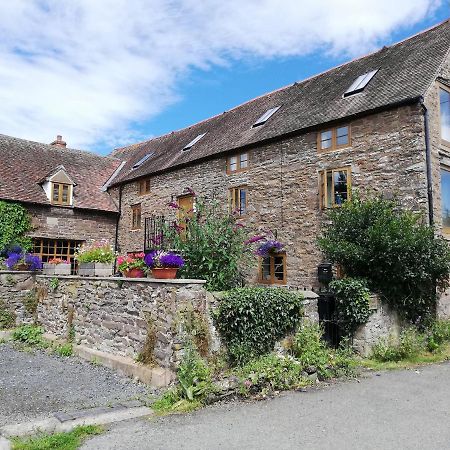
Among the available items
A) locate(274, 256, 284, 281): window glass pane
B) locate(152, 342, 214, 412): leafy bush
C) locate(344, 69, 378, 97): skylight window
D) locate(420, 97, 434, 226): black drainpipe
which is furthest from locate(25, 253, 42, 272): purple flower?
locate(420, 97, 434, 226): black drainpipe

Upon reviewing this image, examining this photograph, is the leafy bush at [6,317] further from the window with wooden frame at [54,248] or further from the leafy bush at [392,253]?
the leafy bush at [392,253]

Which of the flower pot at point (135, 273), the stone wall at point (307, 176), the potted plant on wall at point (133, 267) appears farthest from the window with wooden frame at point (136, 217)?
the flower pot at point (135, 273)

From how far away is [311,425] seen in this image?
5457 millimetres

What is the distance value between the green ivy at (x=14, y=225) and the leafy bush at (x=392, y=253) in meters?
13.1

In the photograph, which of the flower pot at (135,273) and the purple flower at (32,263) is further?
the purple flower at (32,263)

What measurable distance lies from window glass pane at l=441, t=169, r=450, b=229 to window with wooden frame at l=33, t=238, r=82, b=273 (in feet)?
50.9

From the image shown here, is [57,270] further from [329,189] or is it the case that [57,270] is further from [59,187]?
[329,189]

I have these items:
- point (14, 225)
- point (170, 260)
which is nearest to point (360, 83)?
point (170, 260)

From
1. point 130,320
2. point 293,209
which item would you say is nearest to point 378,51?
point 293,209

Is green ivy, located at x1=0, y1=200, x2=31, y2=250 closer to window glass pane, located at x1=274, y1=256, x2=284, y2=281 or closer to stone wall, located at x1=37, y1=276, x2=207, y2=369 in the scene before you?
stone wall, located at x1=37, y1=276, x2=207, y2=369

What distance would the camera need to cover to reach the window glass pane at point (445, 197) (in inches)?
477

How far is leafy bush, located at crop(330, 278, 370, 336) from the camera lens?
32.2 ft

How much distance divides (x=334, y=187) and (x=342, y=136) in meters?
1.60

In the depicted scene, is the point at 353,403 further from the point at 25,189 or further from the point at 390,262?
the point at 25,189
